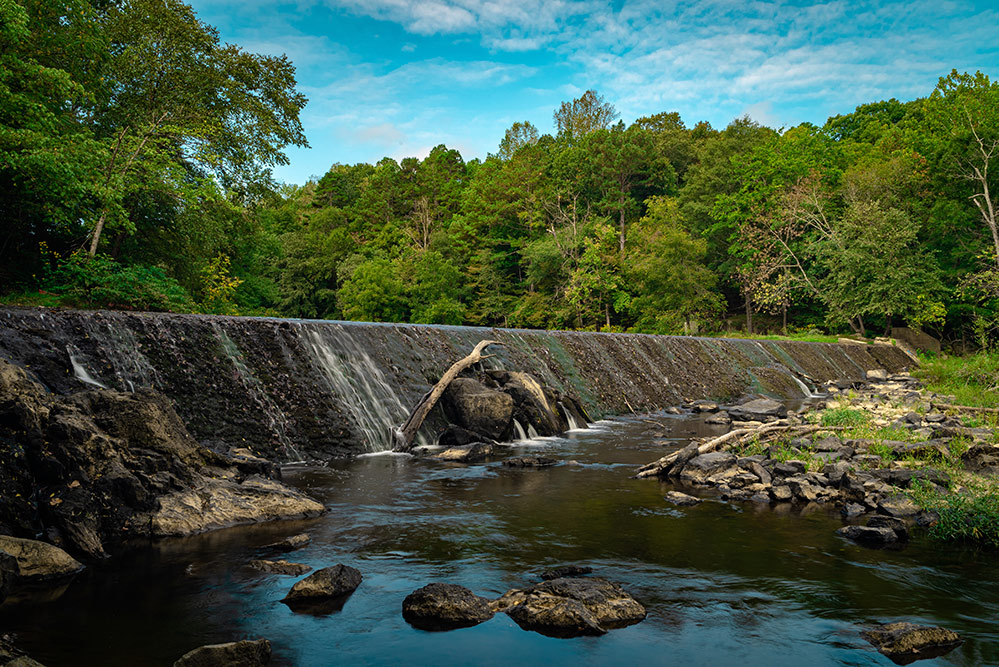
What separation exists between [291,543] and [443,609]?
2.08m

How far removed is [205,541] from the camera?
5328 millimetres

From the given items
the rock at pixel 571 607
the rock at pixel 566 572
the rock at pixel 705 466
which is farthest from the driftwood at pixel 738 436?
the rock at pixel 571 607

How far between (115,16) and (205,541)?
2208 centimetres

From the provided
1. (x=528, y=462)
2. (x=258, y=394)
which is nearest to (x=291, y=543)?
(x=528, y=462)

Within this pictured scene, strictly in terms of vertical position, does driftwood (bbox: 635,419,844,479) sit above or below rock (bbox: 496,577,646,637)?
below

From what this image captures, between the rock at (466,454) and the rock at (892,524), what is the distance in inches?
232

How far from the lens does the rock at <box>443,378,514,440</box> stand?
11.5m

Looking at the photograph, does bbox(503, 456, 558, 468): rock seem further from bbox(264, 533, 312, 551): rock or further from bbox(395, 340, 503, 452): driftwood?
bbox(264, 533, 312, 551): rock

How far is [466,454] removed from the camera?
9.84 metres

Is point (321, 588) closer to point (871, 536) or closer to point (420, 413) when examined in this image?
point (871, 536)

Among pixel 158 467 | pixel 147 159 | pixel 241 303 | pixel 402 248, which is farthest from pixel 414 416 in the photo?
pixel 402 248

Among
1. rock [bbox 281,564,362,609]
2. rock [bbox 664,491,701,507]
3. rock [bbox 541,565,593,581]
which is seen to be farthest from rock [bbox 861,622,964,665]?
rock [bbox 281,564,362,609]

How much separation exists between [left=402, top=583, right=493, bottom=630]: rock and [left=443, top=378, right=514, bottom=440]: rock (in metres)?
7.39

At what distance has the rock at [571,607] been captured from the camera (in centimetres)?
377
